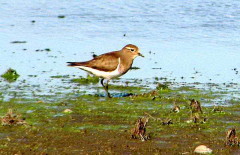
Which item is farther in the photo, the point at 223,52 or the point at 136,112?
the point at 223,52

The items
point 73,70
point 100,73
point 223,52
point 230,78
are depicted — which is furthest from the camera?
point 223,52

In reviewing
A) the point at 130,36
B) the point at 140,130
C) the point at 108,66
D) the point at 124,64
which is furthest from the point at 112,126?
the point at 130,36

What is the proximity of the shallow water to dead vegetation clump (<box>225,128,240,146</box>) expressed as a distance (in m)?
6.56

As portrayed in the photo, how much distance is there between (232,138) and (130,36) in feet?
43.7

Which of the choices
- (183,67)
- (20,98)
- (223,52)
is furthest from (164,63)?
(20,98)

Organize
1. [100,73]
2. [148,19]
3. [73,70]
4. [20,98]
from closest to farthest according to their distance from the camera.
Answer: [20,98] < [100,73] < [73,70] < [148,19]

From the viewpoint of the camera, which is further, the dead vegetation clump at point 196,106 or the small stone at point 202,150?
the dead vegetation clump at point 196,106

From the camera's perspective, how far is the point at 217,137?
36.9ft

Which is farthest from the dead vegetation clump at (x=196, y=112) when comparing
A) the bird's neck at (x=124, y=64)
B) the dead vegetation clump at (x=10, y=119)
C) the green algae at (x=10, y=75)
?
the green algae at (x=10, y=75)

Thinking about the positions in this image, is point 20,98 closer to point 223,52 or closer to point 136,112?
point 136,112

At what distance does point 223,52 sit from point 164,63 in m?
2.30

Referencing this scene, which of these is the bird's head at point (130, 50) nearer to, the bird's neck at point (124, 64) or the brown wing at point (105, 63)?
the bird's neck at point (124, 64)

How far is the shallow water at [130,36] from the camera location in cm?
1842

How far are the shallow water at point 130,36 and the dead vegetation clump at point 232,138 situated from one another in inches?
258
